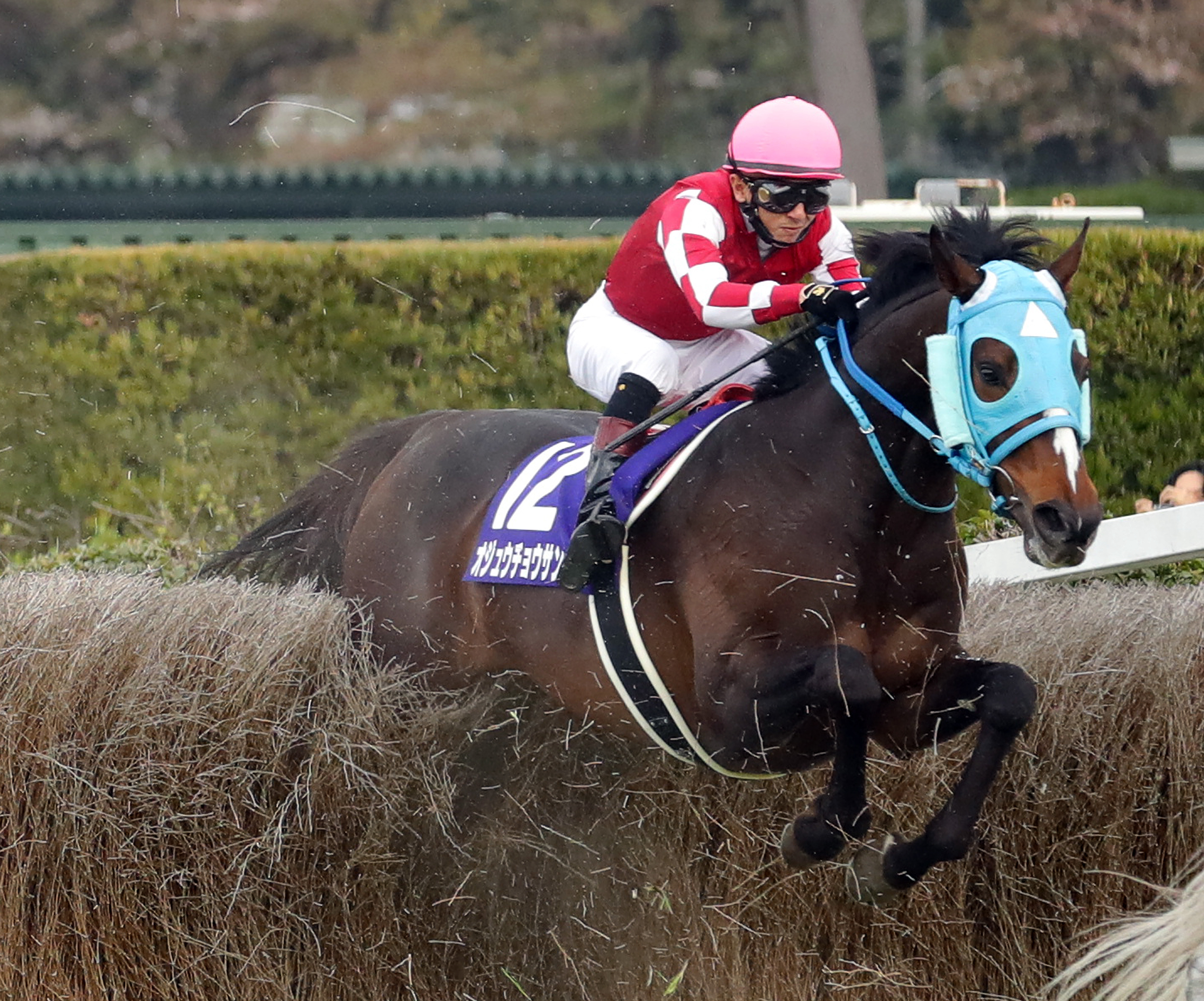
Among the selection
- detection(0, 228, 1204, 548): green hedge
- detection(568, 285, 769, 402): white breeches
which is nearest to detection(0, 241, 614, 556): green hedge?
detection(0, 228, 1204, 548): green hedge


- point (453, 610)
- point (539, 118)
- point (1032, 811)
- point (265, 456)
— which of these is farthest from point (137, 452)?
point (539, 118)

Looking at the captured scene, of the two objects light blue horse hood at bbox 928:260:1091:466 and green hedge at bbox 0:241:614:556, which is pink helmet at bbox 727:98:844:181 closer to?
light blue horse hood at bbox 928:260:1091:466

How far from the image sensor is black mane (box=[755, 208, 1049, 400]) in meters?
3.63

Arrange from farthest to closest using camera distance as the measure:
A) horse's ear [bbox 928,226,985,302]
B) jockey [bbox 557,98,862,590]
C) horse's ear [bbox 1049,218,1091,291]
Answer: jockey [bbox 557,98,862,590] → horse's ear [bbox 1049,218,1091,291] → horse's ear [bbox 928,226,985,302]

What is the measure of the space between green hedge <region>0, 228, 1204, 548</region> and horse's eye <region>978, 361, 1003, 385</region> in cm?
486

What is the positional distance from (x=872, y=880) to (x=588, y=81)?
1276 centimetres

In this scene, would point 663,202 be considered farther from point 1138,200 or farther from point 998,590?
point 1138,200

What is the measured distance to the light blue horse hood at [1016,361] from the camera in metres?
3.31

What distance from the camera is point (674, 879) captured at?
4.16 metres

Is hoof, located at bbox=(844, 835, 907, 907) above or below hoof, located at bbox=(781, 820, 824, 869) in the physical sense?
below

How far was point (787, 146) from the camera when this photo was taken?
3.85 meters

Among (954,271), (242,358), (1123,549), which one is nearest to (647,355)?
(954,271)

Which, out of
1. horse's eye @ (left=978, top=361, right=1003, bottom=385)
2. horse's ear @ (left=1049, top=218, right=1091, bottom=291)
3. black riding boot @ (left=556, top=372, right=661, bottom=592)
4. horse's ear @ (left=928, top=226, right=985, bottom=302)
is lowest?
black riding boot @ (left=556, top=372, right=661, bottom=592)

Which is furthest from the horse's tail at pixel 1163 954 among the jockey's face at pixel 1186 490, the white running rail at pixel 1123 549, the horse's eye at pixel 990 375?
the jockey's face at pixel 1186 490
